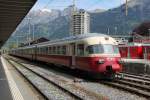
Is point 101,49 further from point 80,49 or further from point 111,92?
point 111,92

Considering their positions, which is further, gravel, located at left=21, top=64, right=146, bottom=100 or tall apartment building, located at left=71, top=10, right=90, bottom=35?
tall apartment building, located at left=71, top=10, right=90, bottom=35

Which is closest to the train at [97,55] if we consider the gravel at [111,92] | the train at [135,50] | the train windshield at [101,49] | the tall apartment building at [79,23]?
the train windshield at [101,49]

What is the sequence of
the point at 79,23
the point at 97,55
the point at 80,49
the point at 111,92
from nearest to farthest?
the point at 111,92 → the point at 97,55 → the point at 80,49 → the point at 79,23

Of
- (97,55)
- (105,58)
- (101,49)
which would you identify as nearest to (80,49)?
(101,49)

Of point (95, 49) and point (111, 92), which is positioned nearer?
point (111, 92)

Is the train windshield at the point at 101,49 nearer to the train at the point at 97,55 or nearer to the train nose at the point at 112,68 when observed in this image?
the train at the point at 97,55

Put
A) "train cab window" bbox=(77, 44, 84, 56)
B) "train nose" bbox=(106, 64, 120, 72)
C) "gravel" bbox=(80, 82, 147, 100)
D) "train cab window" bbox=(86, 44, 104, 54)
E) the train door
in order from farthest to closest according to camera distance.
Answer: the train door < "train cab window" bbox=(77, 44, 84, 56) < "train cab window" bbox=(86, 44, 104, 54) < "train nose" bbox=(106, 64, 120, 72) < "gravel" bbox=(80, 82, 147, 100)

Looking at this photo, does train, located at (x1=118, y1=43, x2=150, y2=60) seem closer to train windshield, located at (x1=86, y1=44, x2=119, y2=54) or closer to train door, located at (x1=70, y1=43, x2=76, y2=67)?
train door, located at (x1=70, y1=43, x2=76, y2=67)

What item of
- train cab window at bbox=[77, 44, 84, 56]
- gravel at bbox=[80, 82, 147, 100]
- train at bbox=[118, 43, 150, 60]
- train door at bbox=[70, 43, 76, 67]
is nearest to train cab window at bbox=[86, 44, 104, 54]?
train cab window at bbox=[77, 44, 84, 56]

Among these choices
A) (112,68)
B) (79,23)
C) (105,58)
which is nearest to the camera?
(112,68)

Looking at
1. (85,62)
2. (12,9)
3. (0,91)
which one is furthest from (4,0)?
(0,91)

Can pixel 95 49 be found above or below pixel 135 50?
below

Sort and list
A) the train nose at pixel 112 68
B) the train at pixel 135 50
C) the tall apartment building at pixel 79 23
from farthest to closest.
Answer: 1. the tall apartment building at pixel 79 23
2. the train at pixel 135 50
3. the train nose at pixel 112 68

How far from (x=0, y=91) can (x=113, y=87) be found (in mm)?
5555
